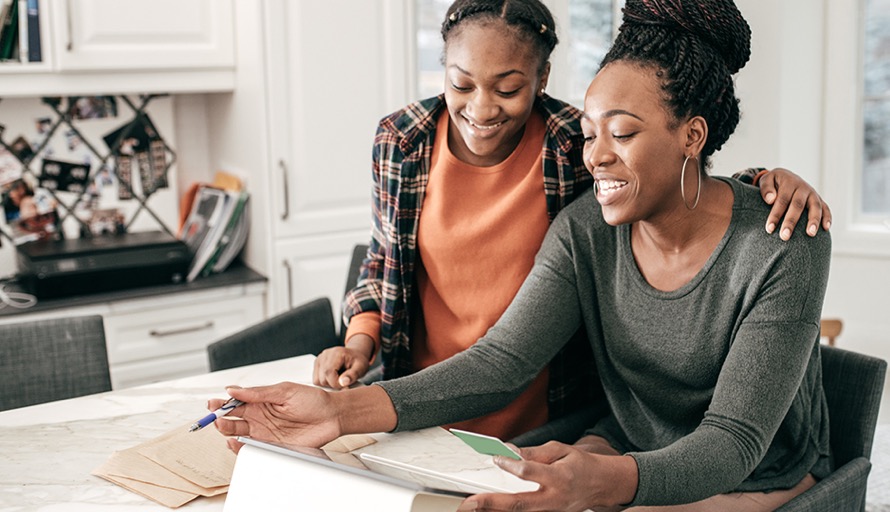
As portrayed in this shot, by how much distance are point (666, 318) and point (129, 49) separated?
6.75 ft

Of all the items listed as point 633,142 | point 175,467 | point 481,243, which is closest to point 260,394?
point 175,467

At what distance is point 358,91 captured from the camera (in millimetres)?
3100

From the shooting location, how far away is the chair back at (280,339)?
2.00 m

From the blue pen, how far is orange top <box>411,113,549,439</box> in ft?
1.46

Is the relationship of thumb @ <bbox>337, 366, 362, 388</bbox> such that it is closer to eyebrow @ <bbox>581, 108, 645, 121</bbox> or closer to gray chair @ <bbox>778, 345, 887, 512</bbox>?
eyebrow @ <bbox>581, 108, 645, 121</bbox>

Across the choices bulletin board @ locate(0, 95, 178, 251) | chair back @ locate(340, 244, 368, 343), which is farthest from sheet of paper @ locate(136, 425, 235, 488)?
bulletin board @ locate(0, 95, 178, 251)

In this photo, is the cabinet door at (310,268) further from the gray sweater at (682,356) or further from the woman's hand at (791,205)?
the woman's hand at (791,205)

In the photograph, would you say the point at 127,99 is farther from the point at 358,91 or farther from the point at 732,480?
the point at 732,480

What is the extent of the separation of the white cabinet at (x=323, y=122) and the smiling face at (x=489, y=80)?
1.42 m

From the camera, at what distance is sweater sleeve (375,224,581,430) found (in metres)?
1.50

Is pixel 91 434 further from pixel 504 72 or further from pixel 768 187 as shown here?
pixel 768 187

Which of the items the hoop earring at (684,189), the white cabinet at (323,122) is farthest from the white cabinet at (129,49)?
the hoop earring at (684,189)

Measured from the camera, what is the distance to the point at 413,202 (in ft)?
5.82

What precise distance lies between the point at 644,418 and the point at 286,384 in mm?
590
